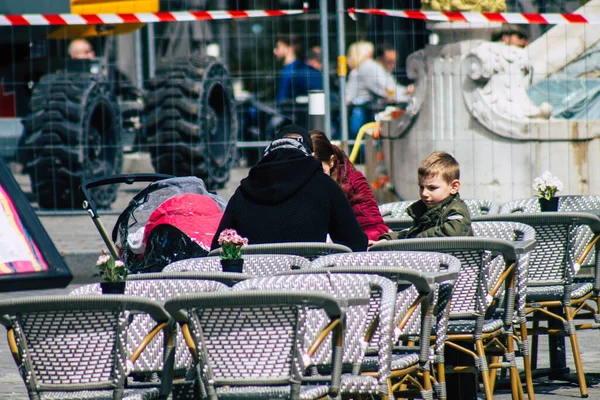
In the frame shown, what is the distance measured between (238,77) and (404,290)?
8.19m

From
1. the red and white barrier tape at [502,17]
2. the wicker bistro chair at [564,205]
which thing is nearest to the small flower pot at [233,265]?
the wicker bistro chair at [564,205]

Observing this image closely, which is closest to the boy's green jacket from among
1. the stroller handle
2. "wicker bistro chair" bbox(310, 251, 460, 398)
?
"wicker bistro chair" bbox(310, 251, 460, 398)

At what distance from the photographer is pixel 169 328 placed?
452cm

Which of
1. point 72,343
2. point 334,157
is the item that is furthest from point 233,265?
point 334,157

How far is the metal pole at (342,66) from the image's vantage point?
1223 cm

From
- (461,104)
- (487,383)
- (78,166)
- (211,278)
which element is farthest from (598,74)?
(211,278)

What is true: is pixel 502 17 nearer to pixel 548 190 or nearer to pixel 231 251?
pixel 548 190

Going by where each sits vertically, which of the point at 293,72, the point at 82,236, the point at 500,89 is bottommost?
the point at 82,236

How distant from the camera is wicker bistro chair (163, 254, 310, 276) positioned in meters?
5.58

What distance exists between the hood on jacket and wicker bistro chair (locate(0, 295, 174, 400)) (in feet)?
6.44

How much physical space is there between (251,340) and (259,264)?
1.35 metres

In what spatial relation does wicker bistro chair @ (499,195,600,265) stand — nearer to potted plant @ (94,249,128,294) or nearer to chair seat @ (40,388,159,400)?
potted plant @ (94,249,128,294)

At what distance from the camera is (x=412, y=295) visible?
5.12 m

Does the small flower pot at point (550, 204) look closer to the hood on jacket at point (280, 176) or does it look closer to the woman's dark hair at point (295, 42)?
the hood on jacket at point (280, 176)
